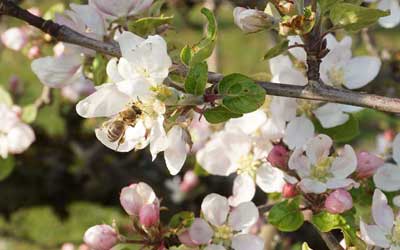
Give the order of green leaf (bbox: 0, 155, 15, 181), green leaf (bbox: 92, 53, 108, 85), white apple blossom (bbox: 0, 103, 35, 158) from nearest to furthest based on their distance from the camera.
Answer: green leaf (bbox: 92, 53, 108, 85) < white apple blossom (bbox: 0, 103, 35, 158) < green leaf (bbox: 0, 155, 15, 181)

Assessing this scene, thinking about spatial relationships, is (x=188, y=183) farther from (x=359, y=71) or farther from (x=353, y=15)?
(x=353, y=15)

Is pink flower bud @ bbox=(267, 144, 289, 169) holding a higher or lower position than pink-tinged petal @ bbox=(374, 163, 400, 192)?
higher

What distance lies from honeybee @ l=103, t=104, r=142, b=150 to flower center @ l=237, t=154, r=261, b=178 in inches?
13.7

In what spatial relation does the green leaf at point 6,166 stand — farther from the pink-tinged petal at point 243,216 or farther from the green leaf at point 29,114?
the pink-tinged petal at point 243,216

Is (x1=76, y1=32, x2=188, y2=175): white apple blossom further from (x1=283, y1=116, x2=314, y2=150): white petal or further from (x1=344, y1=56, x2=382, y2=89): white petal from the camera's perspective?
(x1=344, y1=56, x2=382, y2=89): white petal

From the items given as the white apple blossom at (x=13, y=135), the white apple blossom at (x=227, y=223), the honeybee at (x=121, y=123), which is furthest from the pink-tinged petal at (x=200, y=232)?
the white apple blossom at (x=13, y=135)

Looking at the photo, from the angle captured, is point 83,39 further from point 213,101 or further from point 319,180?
point 319,180

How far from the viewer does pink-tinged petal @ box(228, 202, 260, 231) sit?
127 cm

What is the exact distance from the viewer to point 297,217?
125cm

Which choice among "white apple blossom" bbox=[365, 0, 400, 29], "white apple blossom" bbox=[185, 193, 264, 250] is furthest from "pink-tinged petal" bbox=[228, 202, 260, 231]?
"white apple blossom" bbox=[365, 0, 400, 29]

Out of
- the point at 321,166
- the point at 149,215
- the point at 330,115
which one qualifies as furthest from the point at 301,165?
the point at 149,215

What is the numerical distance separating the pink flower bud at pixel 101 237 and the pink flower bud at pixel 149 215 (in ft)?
0.21

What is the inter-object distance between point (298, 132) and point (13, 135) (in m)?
0.70

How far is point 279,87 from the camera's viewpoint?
1037 mm
